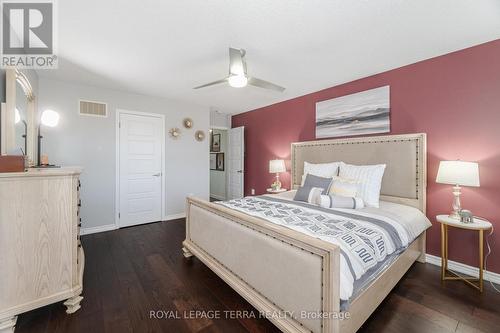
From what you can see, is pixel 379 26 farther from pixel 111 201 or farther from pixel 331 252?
pixel 111 201

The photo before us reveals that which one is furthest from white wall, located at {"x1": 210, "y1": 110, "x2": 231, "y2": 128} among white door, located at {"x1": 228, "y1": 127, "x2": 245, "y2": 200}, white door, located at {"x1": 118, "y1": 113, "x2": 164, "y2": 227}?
white door, located at {"x1": 118, "y1": 113, "x2": 164, "y2": 227}

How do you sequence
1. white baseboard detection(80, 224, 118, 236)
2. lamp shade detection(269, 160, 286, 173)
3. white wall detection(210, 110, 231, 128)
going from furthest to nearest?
white wall detection(210, 110, 231, 128), lamp shade detection(269, 160, 286, 173), white baseboard detection(80, 224, 118, 236)

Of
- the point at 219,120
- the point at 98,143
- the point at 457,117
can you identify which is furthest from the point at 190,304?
the point at 219,120

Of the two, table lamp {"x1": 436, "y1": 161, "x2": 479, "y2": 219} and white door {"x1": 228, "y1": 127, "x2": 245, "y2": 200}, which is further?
white door {"x1": 228, "y1": 127, "x2": 245, "y2": 200}

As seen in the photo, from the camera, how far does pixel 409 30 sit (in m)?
2.02

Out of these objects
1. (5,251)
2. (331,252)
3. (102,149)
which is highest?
(102,149)

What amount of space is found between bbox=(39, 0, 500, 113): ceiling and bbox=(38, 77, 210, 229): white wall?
1.27 ft

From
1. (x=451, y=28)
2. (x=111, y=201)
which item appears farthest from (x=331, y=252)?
(x=111, y=201)

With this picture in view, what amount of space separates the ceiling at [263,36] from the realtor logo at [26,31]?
4.0 inches

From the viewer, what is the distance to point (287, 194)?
10.9 feet

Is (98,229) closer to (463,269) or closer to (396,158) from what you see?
(396,158)

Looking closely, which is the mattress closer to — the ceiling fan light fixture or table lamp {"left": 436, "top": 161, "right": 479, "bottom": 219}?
table lamp {"left": 436, "top": 161, "right": 479, "bottom": 219}

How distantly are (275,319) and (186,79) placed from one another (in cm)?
318

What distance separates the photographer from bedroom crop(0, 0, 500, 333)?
1.55 metres
